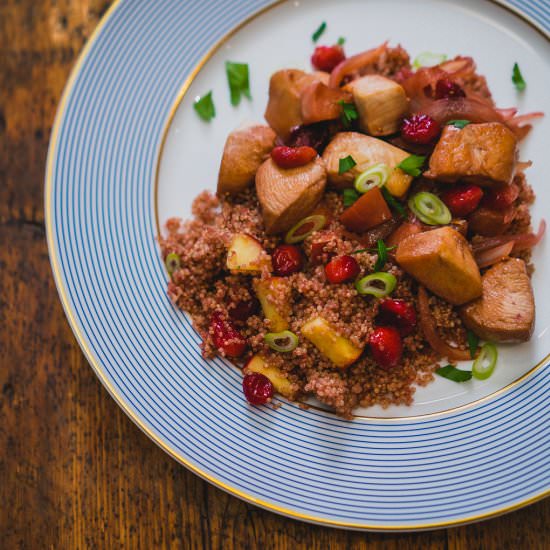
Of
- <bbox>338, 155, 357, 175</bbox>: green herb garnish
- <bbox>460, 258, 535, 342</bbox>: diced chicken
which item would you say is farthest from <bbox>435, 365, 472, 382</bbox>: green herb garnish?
<bbox>338, 155, 357, 175</bbox>: green herb garnish

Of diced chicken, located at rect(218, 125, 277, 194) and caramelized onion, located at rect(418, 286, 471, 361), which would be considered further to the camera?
diced chicken, located at rect(218, 125, 277, 194)

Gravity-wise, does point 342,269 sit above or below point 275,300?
above

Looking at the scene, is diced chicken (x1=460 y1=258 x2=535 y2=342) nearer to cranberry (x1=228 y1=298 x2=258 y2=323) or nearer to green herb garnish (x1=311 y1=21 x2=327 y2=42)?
cranberry (x1=228 y1=298 x2=258 y2=323)

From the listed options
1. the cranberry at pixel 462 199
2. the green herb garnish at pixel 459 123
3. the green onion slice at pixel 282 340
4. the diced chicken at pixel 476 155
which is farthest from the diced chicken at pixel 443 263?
the green onion slice at pixel 282 340

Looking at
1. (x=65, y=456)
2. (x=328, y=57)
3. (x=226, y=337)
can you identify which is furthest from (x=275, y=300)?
(x=65, y=456)

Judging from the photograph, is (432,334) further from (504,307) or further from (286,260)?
(286,260)

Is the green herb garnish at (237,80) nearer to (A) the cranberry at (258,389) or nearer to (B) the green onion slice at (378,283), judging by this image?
(B) the green onion slice at (378,283)
